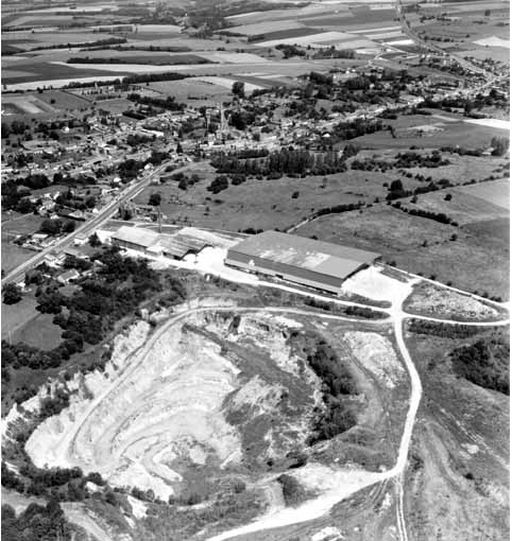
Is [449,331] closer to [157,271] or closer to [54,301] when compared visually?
[157,271]

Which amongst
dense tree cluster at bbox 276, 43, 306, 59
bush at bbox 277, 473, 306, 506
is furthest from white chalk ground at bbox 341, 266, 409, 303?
dense tree cluster at bbox 276, 43, 306, 59

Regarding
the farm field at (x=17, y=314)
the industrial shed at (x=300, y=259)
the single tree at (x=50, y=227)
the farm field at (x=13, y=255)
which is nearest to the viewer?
the farm field at (x=17, y=314)

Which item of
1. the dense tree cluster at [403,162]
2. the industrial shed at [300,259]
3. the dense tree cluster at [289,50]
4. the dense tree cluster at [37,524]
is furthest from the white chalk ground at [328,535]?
the dense tree cluster at [289,50]

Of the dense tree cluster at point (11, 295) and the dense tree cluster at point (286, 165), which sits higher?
the dense tree cluster at point (286, 165)

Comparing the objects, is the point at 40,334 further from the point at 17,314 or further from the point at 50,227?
the point at 50,227

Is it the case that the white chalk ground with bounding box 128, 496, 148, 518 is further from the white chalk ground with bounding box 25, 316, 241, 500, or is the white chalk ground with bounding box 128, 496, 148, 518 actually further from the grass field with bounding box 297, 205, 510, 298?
the grass field with bounding box 297, 205, 510, 298

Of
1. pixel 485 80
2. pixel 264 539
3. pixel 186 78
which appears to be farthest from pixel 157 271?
pixel 485 80

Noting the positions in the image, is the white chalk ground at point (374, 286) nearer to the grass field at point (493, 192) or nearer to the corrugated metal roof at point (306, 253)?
the corrugated metal roof at point (306, 253)

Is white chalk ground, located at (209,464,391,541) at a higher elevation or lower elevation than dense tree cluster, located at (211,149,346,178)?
lower
